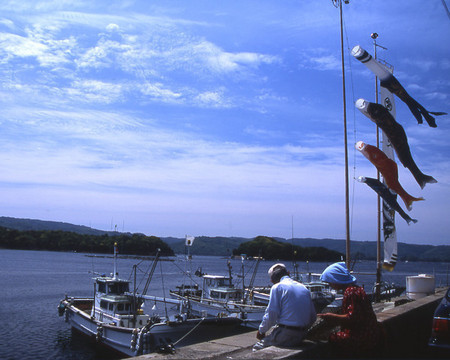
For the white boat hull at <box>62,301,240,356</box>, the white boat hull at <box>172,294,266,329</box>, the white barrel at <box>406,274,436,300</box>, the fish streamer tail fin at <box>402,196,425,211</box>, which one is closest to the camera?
the white barrel at <box>406,274,436,300</box>

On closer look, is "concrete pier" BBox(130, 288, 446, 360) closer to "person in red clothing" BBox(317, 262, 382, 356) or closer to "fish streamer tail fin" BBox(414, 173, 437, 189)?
"person in red clothing" BBox(317, 262, 382, 356)

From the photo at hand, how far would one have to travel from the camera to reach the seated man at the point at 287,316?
18.5 feet

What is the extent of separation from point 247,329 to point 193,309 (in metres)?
4.98

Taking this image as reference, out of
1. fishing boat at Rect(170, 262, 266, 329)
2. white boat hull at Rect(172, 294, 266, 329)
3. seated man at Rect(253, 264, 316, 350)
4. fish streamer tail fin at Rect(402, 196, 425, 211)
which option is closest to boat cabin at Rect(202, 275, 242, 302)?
fishing boat at Rect(170, 262, 266, 329)

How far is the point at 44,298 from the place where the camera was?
49031mm

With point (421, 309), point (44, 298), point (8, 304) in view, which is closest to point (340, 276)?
point (421, 309)

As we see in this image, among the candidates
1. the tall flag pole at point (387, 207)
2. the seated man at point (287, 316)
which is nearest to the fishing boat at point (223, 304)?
the tall flag pole at point (387, 207)

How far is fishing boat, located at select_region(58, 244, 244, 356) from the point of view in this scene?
19.5 meters

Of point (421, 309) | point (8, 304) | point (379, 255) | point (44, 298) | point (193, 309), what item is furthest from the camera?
point (44, 298)

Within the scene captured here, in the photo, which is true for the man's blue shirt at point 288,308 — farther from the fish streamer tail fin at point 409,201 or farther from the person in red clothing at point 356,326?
the fish streamer tail fin at point 409,201

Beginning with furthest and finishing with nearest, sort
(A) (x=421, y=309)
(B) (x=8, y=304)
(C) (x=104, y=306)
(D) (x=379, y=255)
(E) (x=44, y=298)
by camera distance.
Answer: (E) (x=44, y=298)
(B) (x=8, y=304)
(C) (x=104, y=306)
(D) (x=379, y=255)
(A) (x=421, y=309)

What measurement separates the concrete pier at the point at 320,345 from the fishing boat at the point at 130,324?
9607mm

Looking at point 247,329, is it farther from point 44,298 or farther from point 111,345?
point 44,298

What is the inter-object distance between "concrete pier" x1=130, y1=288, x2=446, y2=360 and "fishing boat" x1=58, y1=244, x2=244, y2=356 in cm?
961
